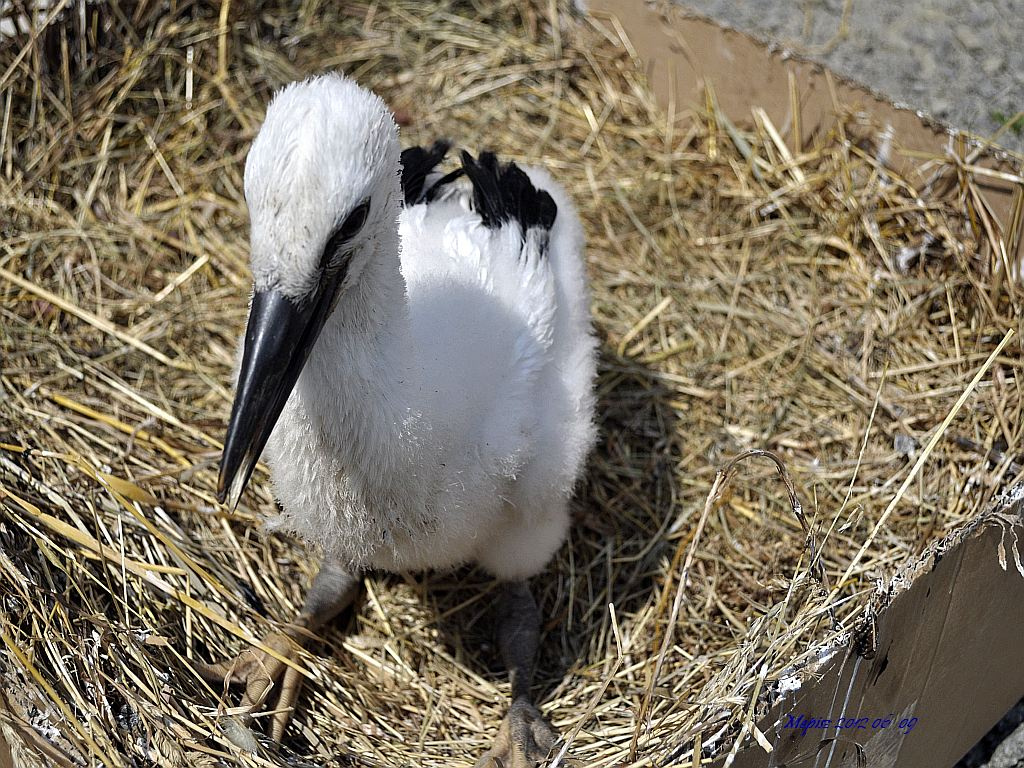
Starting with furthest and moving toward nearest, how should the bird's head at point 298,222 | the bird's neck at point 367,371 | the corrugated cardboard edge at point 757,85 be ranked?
the corrugated cardboard edge at point 757,85 < the bird's neck at point 367,371 < the bird's head at point 298,222

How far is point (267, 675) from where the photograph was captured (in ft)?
9.41

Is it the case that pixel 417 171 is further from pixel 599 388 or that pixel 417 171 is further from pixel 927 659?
pixel 927 659

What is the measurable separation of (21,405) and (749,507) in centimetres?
238

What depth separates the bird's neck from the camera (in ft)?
7.11

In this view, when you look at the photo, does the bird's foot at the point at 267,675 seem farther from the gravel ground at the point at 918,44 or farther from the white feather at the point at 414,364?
the gravel ground at the point at 918,44

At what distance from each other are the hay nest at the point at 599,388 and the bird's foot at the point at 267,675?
2.9 inches

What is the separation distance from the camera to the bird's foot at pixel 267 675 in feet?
9.18

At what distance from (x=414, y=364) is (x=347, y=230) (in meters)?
0.44

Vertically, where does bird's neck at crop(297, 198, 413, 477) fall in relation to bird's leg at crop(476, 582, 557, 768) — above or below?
above

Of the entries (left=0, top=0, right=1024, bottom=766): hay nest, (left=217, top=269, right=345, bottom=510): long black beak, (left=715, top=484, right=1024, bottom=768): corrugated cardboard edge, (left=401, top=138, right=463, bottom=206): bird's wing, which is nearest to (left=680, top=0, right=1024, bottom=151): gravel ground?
(left=0, top=0, right=1024, bottom=766): hay nest

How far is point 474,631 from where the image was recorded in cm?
333

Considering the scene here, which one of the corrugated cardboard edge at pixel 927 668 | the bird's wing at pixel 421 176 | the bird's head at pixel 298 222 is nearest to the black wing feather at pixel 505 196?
the bird's wing at pixel 421 176

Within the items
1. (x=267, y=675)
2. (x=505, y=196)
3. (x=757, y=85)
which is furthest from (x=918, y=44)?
(x=267, y=675)

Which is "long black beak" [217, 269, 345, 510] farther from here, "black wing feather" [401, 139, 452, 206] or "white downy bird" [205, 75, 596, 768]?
"black wing feather" [401, 139, 452, 206]
